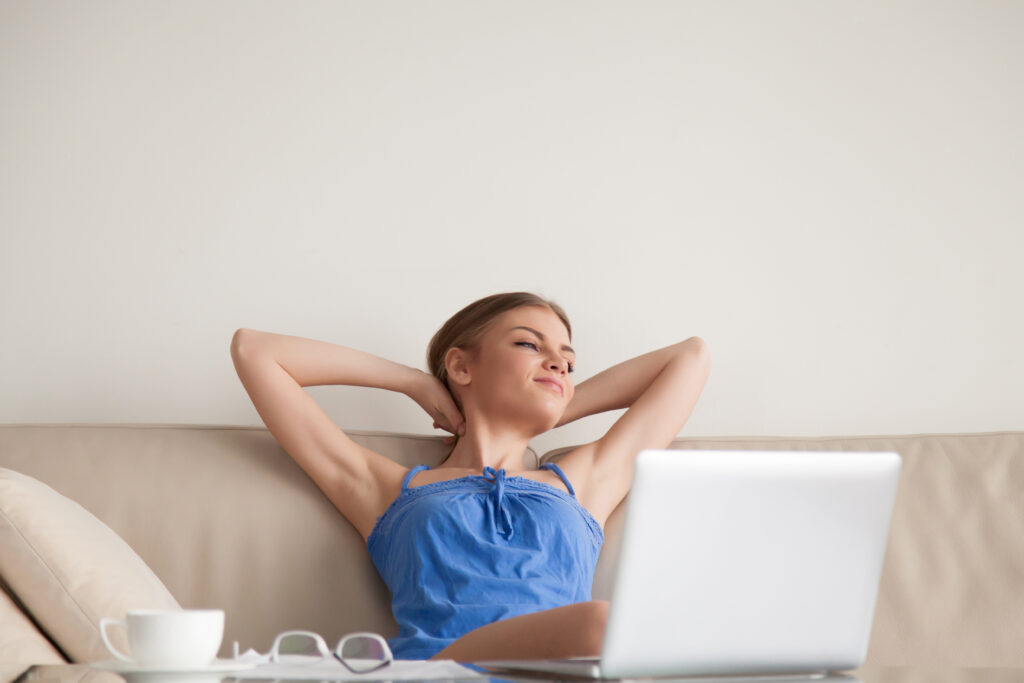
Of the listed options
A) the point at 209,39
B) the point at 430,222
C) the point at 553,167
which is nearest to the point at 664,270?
the point at 553,167

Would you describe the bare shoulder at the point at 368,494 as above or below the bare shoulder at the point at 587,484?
below

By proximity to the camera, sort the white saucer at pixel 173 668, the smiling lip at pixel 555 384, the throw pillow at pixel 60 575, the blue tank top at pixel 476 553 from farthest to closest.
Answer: the smiling lip at pixel 555 384 < the blue tank top at pixel 476 553 < the throw pillow at pixel 60 575 < the white saucer at pixel 173 668

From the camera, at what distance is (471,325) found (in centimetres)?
185

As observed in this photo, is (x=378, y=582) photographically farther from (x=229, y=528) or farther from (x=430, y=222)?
(x=430, y=222)

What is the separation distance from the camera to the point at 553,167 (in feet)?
7.02

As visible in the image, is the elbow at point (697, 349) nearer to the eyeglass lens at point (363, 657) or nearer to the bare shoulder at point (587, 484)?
the bare shoulder at point (587, 484)

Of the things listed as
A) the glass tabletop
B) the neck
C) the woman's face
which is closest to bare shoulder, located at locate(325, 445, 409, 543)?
the neck

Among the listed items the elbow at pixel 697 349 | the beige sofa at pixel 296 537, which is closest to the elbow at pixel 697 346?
the elbow at pixel 697 349

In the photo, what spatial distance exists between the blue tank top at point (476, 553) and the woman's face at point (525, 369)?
5.6 inches

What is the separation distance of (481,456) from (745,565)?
0.96 meters

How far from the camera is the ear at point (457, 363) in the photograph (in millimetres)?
1840

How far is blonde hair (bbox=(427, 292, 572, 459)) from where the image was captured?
184 centimetres

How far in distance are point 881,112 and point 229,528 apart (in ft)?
5.86

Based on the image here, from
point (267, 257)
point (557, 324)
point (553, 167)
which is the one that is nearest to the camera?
point (557, 324)
